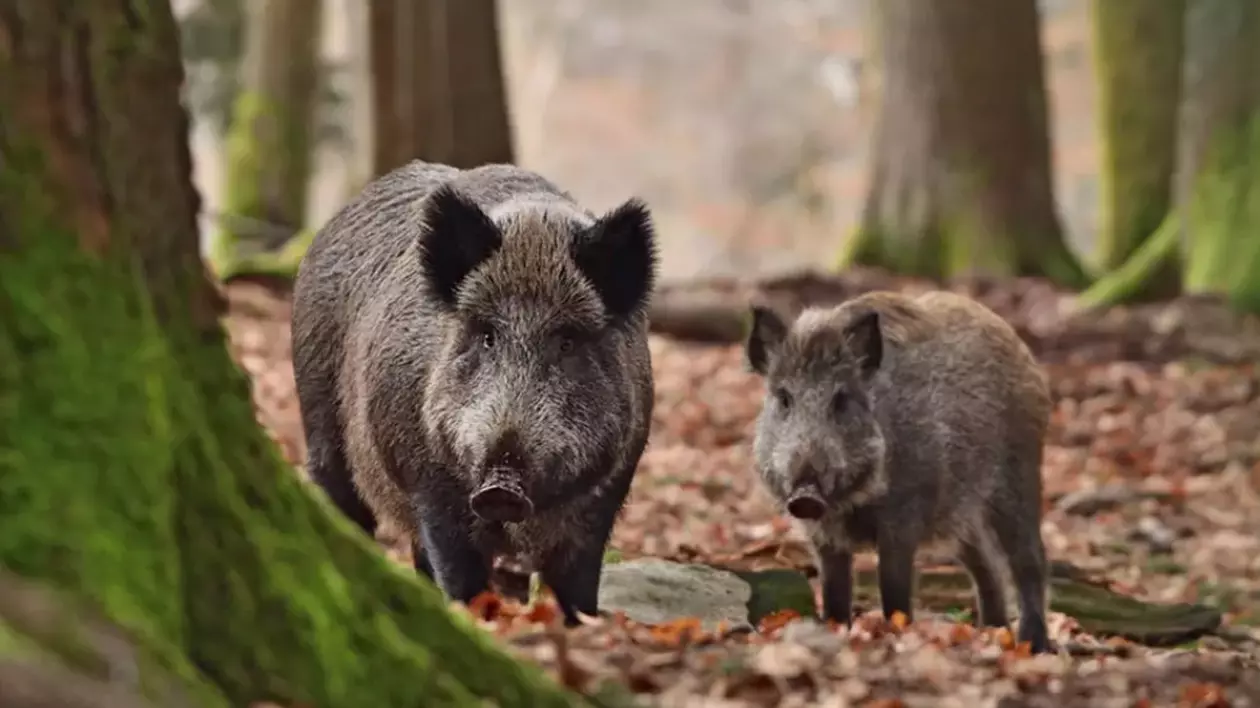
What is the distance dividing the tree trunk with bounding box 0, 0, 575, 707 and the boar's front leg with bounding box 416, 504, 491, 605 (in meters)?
1.68

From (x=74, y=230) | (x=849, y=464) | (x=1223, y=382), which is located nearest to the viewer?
(x=74, y=230)

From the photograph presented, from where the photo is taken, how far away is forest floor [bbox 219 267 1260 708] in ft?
15.3

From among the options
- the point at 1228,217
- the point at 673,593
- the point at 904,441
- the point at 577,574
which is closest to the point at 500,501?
the point at 577,574

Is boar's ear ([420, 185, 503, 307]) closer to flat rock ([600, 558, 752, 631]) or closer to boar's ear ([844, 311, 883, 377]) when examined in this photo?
flat rock ([600, 558, 752, 631])

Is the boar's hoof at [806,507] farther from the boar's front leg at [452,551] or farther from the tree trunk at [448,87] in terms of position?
the tree trunk at [448,87]

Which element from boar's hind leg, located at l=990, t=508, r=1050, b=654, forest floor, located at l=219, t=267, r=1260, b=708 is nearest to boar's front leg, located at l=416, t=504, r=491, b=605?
forest floor, located at l=219, t=267, r=1260, b=708

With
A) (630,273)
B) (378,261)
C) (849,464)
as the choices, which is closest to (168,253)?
(630,273)

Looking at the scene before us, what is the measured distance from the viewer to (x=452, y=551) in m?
5.87

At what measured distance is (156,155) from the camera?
4.07 metres

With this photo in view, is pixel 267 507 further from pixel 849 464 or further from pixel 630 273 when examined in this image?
pixel 849 464

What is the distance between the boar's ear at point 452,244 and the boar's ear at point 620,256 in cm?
30

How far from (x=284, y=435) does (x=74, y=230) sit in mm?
7425

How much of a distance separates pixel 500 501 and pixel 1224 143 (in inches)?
477

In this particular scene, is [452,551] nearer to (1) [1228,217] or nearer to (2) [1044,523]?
(2) [1044,523]
